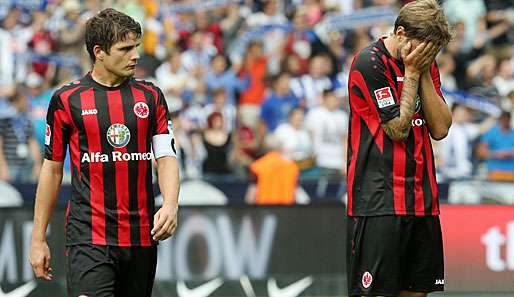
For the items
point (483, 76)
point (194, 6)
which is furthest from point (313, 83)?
point (194, 6)

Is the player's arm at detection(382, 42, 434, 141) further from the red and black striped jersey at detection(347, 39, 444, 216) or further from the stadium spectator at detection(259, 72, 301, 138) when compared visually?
the stadium spectator at detection(259, 72, 301, 138)

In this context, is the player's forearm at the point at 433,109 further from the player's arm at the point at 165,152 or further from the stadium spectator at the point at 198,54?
the stadium spectator at the point at 198,54

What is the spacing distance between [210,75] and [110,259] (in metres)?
8.91

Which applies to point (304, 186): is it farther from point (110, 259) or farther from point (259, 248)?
point (110, 259)

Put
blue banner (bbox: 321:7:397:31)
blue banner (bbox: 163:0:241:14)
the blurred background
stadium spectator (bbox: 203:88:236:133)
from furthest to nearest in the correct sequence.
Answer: blue banner (bbox: 163:0:241:14) < blue banner (bbox: 321:7:397:31) < stadium spectator (bbox: 203:88:236:133) < the blurred background

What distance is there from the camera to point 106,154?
5.33 m

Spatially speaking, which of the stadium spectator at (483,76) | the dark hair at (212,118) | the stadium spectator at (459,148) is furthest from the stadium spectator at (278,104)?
the stadium spectator at (483,76)

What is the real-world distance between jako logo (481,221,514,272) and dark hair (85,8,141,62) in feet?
17.6

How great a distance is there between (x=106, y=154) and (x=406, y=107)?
147cm

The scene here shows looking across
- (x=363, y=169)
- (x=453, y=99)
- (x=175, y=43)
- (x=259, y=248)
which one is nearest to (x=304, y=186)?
(x=259, y=248)

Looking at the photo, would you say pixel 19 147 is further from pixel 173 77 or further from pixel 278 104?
pixel 278 104

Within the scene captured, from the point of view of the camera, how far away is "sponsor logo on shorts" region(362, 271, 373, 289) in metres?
5.40

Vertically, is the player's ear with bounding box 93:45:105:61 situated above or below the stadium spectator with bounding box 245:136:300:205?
above

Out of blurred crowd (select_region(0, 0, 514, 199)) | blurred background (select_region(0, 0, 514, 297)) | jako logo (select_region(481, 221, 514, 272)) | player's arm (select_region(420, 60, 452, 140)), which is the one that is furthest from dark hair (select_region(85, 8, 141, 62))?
blurred crowd (select_region(0, 0, 514, 199))
